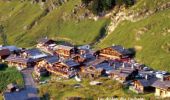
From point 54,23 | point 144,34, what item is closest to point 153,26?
point 144,34

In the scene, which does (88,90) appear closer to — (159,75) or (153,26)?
(159,75)

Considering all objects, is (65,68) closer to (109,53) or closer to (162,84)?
(109,53)

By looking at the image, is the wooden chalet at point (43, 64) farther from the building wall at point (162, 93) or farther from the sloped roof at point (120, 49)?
the building wall at point (162, 93)

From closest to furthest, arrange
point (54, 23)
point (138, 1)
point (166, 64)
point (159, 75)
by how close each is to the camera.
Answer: point (159, 75) < point (166, 64) < point (138, 1) < point (54, 23)

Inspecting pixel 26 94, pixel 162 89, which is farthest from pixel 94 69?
pixel 162 89

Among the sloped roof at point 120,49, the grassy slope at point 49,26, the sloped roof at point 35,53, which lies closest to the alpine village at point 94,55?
the sloped roof at point 35,53

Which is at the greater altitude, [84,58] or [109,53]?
[109,53]

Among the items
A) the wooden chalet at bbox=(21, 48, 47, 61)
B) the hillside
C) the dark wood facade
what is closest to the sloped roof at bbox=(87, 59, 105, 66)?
the dark wood facade

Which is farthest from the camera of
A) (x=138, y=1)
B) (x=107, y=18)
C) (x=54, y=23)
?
(x=54, y=23)
